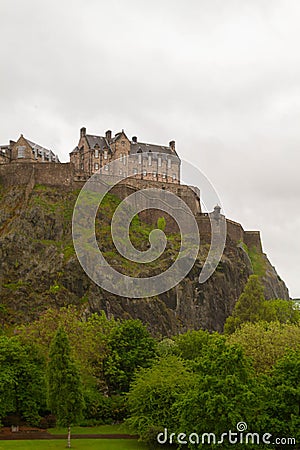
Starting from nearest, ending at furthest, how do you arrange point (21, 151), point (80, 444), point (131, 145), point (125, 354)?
1. point (80, 444)
2. point (125, 354)
3. point (21, 151)
4. point (131, 145)

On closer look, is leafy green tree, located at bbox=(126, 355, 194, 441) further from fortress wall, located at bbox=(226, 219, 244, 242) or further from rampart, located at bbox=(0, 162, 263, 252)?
fortress wall, located at bbox=(226, 219, 244, 242)

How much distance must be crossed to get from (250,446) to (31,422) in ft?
60.6

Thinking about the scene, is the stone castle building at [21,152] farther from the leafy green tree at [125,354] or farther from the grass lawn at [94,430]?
the grass lawn at [94,430]

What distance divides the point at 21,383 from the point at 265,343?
17474 millimetres

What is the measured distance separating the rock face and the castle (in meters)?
2.19

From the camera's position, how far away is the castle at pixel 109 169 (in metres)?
79.6

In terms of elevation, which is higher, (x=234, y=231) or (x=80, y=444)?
(x=234, y=231)

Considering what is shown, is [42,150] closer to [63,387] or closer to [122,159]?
[122,159]

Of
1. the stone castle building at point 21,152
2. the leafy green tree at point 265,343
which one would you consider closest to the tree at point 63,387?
the leafy green tree at point 265,343

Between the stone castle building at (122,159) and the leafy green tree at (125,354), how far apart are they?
1849 inches

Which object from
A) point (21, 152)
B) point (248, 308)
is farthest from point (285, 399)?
point (21, 152)

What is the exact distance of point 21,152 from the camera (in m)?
88.1

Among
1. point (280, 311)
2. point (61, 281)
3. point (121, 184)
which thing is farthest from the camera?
point (121, 184)

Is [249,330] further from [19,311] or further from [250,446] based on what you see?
[19,311]
